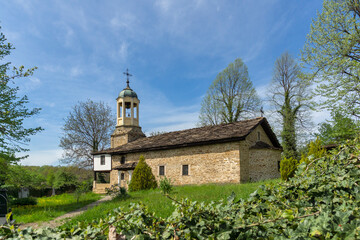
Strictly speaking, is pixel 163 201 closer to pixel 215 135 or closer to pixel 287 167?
pixel 215 135

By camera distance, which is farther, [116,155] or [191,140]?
[116,155]

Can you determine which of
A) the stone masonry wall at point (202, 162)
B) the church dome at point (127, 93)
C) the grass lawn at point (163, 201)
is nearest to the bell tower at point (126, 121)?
the church dome at point (127, 93)

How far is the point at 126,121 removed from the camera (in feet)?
84.0

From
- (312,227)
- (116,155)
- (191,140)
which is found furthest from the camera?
(116,155)

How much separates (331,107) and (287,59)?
13.0 metres

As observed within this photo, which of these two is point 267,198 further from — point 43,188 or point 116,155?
point 43,188

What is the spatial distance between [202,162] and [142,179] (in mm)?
4828

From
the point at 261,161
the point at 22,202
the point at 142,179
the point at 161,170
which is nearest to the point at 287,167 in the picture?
the point at 261,161

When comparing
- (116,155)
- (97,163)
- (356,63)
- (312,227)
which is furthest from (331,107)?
(97,163)

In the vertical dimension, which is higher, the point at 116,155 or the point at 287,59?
the point at 287,59

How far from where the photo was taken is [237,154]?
14.9 m

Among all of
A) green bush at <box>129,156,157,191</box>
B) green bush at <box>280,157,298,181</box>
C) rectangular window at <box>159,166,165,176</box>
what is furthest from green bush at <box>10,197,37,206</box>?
green bush at <box>280,157,298,181</box>

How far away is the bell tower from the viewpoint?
25016mm

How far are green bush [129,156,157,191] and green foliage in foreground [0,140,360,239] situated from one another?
15928 millimetres
